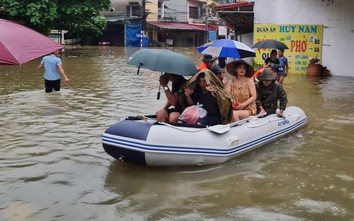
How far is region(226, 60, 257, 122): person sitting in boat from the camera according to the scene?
7.39 meters

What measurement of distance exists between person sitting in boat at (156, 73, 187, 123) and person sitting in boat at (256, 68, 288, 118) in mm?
1687

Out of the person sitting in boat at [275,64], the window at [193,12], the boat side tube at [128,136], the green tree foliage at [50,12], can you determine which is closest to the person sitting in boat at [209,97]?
the boat side tube at [128,136]

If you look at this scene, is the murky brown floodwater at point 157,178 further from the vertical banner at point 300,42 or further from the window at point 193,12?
the window at point 193,12

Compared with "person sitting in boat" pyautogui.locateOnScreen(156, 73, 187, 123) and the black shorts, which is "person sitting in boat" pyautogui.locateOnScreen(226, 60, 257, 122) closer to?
"person sitting in boat" pyautogui.locateOnScreen(156, 73, 187, 123)

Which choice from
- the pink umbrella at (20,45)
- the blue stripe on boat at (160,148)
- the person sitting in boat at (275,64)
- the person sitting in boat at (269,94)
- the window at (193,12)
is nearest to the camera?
the pink umbrella at (20,45)

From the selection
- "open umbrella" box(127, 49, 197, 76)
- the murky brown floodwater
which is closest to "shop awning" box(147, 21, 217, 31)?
the murky brown floodwater

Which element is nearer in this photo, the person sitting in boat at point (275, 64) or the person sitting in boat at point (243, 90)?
the person sitting in boat at point (243, 90)

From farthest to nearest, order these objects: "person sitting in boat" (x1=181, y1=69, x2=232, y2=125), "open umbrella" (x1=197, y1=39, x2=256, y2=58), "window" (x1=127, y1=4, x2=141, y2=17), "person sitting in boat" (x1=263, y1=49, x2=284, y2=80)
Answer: "window" (x1=127, y1=4, x2=141, y2=17) < "person sitting in boat" (x1=263, y1=49, x2=284, y2=80) < "open umbrella" (x1=197, y1=39, x2=256, y2=58) < "person sitting in boat" (x1=181, y1=69, x2=232, y2=125)

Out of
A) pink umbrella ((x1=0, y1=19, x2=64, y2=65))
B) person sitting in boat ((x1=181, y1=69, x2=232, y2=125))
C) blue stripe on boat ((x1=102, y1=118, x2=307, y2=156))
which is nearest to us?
pink umbrella ((x1=0, y1=19, x2=64, y2=65))

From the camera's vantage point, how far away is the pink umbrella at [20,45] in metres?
3.71

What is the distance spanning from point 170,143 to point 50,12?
23.3 meters

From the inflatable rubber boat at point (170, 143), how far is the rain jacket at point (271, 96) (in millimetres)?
1590

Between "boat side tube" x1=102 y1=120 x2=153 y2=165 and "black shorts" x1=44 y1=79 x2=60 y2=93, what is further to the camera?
"black shorts" x1=44 y1=79 x2=60 y2=93

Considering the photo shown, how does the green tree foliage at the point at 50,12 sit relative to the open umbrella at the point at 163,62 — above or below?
above
